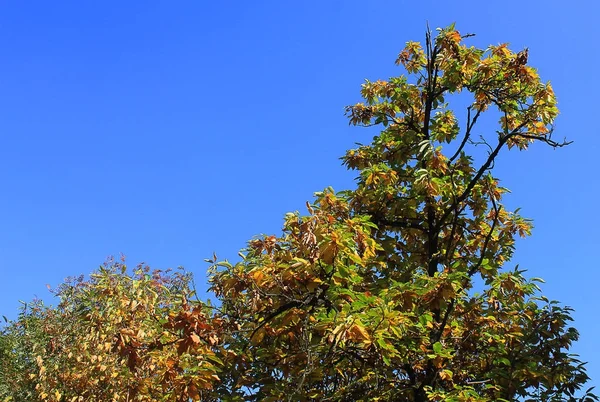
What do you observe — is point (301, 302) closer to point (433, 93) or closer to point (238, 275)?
point (238, 275)

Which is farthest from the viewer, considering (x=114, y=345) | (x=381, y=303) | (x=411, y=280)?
(x=114, y=345)

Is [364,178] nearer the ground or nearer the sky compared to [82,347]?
nearer the sky

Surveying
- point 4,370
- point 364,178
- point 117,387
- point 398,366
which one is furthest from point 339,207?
point 4,370

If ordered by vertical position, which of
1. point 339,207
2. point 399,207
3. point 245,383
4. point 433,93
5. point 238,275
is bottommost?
point 245,383

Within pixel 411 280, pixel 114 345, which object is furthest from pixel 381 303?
pixel 114 345

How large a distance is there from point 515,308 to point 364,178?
148 inches

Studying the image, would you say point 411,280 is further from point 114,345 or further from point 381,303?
point 114,345

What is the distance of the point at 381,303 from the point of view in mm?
6438

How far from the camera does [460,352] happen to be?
9492 millimetres

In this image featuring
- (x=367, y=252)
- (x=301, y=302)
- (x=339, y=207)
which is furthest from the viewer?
(x=339, y=207)

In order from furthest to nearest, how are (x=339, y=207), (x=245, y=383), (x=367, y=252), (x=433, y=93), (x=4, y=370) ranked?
(x=4, y=370)
(x=433, y=93)
(x=339, y=207)
(x=245, y=383)
(x=367, y=252)

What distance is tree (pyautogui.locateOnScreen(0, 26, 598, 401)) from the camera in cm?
684

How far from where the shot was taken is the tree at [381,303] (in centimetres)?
684

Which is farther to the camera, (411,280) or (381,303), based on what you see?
(411,280)
